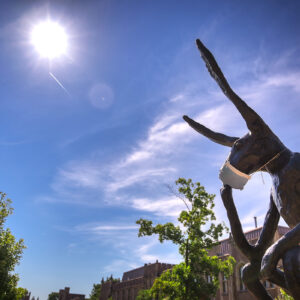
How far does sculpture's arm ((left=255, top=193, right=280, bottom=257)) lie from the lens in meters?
2.19

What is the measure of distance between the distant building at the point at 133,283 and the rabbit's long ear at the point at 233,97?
3433 centimetres

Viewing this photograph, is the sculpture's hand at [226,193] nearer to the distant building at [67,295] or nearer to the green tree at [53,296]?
the distant building at [67,295]

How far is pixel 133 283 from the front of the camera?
4238 centimetres

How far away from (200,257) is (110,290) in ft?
148

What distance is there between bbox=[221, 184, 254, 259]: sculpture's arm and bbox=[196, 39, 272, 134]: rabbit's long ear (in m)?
0.56

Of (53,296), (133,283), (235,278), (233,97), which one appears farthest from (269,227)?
(53,296)

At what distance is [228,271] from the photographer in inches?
531

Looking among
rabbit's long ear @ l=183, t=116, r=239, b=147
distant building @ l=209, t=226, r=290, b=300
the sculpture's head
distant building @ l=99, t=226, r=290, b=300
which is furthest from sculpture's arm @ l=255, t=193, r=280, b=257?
distant building @ l=209, t=226, r=290, b=300

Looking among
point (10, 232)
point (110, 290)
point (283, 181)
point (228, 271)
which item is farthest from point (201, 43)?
point (110, 290)

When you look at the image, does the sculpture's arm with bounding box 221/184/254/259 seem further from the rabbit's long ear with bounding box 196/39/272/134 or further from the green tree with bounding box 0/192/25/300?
the green tree with bounding box 0/192/25/300

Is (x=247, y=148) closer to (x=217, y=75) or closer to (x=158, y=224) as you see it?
(x=217, y=75)

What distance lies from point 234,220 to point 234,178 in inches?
13.4

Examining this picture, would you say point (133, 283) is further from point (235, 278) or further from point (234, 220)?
point (234, 220)

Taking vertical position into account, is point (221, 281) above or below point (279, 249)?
above
